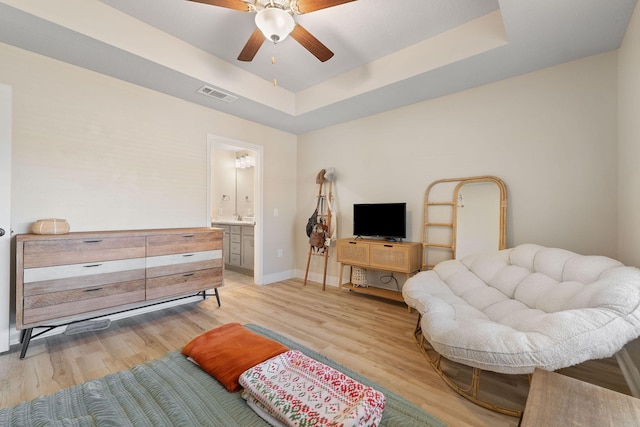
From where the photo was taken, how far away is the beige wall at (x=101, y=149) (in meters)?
2.40

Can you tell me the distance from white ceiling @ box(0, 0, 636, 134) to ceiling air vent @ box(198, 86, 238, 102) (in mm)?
83

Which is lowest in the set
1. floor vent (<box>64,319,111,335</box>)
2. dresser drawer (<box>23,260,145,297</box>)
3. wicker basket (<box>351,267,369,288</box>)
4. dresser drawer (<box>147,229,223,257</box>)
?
floor vent (<box>64,319,111,335</box>)

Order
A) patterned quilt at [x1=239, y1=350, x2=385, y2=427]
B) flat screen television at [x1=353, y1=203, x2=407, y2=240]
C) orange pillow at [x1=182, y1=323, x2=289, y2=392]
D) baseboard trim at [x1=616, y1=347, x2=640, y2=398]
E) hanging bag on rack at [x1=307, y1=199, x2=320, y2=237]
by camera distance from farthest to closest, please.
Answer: hanging bag on rack at [x1=307, y1=199, x2=320, y2=237] → flat screen television at [x1=353, y1=203, x2=407, y2=240] → baseboard trim at [x1=616, y1=347, x2=640, y2=398] → orange pillow at [x1=182, y1=323, x2=289, y2=392] → patterned quilt at [x1=239, y1=350, x2=385, y2=427]

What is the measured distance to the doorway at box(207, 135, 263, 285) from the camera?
481 cm

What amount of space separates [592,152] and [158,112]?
449 centimetres

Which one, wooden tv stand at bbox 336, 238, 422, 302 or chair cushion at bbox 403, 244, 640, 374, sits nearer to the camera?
chair cushion at bbox 403, 244, 640, 374

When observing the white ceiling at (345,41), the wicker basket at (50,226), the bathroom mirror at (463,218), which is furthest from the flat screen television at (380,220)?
the wicker basket at (50,226)

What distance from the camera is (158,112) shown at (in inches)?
126

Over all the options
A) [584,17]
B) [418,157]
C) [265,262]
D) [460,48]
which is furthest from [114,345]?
[584,17]

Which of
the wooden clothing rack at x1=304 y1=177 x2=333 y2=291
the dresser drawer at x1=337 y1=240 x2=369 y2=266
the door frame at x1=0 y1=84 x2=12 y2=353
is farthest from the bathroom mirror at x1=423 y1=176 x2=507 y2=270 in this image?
the door frame at x1=0 y1=84 x2=12 y2=353

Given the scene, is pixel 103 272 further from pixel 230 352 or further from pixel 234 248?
pixel 234 248

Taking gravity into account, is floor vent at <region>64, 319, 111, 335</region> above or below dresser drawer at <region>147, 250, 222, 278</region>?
below

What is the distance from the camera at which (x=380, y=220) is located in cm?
364

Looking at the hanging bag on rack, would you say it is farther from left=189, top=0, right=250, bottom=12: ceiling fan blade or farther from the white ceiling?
left=189, top=0, right=250, bottom=12: ceiling fan blade
